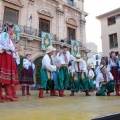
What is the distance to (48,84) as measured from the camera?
5.17 meters

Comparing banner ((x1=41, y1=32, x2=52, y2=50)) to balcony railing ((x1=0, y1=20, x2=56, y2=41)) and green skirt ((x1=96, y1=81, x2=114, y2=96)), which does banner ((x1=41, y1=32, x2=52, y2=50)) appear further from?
green skirt ((x1=96, y1=81, x2=114, y2=96))

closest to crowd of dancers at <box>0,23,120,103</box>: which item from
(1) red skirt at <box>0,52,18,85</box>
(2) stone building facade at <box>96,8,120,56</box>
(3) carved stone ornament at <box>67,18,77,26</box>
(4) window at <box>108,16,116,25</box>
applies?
(1) red skirt at <box>0,52,18,85</box>

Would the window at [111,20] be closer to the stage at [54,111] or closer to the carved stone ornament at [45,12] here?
the carved stone ornament at [45,12]

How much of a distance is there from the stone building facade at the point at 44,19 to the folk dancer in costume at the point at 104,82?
8.08m

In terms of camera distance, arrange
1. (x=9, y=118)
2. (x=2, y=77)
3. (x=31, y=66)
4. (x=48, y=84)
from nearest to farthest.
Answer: (x=9, y=118) → (x=2, y=77) → (x=48, y=84) → (x=31, y=66)

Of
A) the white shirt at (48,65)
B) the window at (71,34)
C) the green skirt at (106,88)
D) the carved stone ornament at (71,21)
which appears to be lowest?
the green skirt at (106,88)

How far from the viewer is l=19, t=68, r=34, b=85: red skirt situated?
631cm

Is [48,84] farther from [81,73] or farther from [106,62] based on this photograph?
[106,62]

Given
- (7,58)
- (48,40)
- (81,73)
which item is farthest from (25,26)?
(7,58)

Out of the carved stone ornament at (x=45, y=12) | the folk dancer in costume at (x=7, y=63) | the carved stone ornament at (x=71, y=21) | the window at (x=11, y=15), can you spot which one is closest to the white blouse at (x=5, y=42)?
the folk dancer in costume at (x=7, y=63)

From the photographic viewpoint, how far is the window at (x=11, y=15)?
12.6 m

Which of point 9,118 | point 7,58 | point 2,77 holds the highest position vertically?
point 7,58

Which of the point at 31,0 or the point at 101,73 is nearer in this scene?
the point at 101,73

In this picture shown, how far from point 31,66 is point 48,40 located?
7300mm
